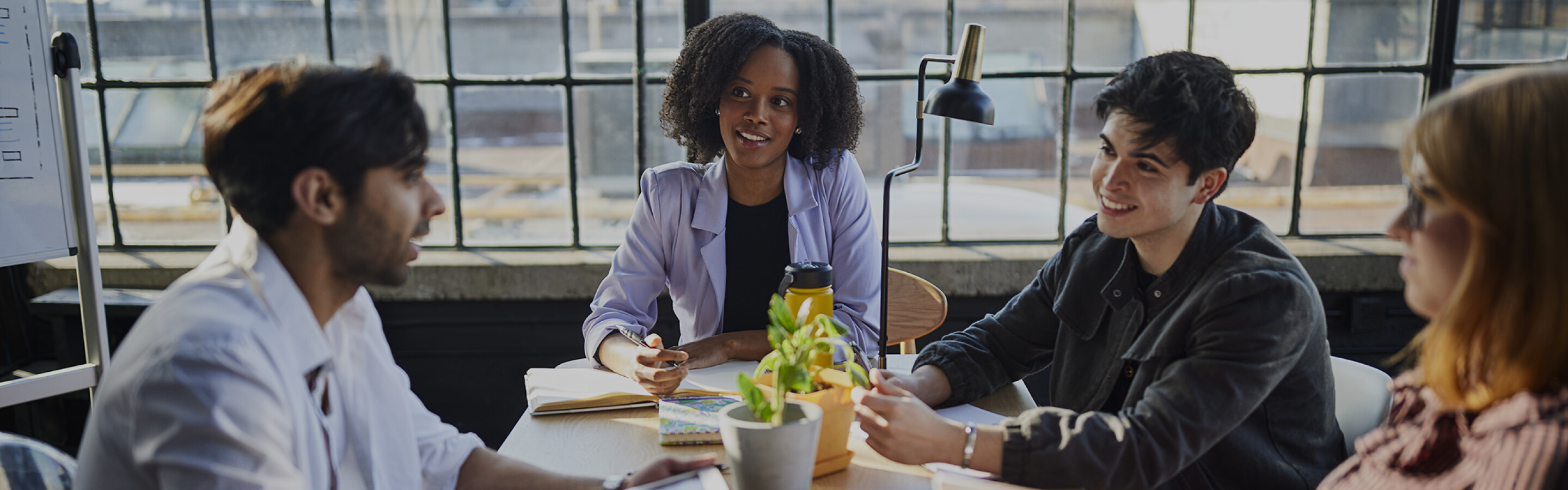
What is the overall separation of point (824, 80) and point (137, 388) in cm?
148

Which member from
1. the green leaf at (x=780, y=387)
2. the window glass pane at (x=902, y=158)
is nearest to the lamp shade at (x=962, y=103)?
the green leaf at (x=780, y=387)

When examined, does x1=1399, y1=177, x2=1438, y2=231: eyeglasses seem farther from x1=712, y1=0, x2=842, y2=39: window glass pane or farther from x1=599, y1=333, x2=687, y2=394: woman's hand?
x1=712, y1=0, x2=842, y2=39: window glass pane

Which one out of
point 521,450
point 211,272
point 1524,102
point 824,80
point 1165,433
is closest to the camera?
point 1524,102

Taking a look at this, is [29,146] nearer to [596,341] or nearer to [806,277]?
[596,341]

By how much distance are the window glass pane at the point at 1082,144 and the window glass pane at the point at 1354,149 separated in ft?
2.12

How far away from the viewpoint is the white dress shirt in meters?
0.81

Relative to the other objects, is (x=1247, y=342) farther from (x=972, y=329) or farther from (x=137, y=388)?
A: (x=137, y=388)

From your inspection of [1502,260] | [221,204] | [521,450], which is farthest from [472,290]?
[1502,260]

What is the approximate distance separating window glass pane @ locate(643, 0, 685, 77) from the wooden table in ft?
5.14

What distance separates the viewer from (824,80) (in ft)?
6.72

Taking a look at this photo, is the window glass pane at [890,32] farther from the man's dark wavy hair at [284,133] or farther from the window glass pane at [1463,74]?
the man's dark wavy hair at [284,133]

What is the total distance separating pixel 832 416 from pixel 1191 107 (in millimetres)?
656

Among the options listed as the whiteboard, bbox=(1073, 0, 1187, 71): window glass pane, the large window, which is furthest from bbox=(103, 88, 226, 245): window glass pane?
bbox=(1073, 0, 1187, 71): window glass pane

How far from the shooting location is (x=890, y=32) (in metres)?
2.82
